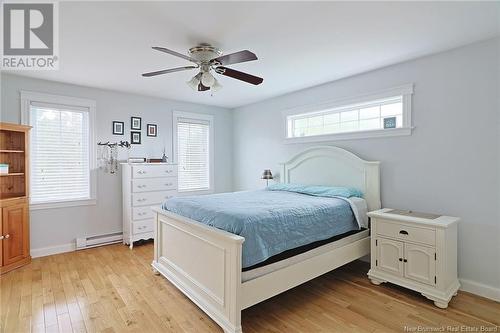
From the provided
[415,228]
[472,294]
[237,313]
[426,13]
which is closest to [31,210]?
[237,313]

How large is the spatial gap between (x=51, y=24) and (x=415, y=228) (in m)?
3.76

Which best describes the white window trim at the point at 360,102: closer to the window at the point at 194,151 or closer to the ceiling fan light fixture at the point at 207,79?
the window at the point at 194,151

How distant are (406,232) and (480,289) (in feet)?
2.97

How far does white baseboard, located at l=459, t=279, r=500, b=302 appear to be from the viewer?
2.55 metres

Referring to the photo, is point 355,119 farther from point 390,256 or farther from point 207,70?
point 207,70

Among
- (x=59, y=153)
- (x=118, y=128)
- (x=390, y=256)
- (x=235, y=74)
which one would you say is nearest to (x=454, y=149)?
(x=390, y=256)

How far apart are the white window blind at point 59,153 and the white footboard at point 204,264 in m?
1.87

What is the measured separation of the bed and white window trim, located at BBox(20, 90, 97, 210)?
68.1 inches

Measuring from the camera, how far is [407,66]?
3135 millimetres

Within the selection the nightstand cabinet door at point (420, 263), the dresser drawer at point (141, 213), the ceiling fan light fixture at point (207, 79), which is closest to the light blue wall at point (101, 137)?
the dresser drawer at point (141, 213)

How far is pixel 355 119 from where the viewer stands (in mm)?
3754

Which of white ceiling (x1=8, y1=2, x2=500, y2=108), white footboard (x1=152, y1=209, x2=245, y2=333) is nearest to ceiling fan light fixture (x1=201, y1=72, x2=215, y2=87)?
white ceiling (x1=8, y1=2, x2=500, y2=108)

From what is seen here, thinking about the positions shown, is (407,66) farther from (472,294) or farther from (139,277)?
(139,277)

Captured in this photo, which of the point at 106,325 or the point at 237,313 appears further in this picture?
the point at 106,325
